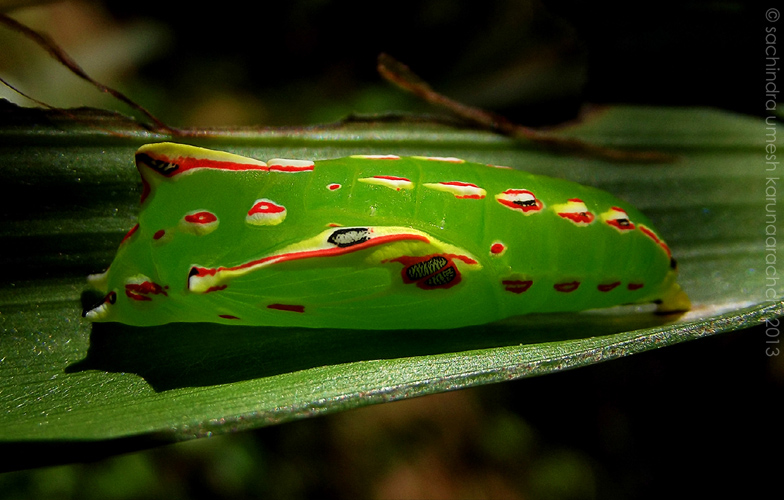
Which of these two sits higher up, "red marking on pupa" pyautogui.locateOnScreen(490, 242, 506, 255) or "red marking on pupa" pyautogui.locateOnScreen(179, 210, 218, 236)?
"red marking on pupa" pyautogui.locateOnScreen(179, 210, 218, 236)

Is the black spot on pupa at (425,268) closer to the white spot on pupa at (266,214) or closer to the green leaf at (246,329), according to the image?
the green leaf at (246,329)

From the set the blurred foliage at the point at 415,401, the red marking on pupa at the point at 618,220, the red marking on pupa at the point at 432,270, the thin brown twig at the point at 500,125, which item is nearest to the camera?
the red marking on pupa at the point at 432,270

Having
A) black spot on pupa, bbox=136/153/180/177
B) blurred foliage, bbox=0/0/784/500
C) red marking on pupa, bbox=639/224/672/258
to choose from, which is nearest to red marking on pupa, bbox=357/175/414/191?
black spot on pupa, bbox=136/153/180/177

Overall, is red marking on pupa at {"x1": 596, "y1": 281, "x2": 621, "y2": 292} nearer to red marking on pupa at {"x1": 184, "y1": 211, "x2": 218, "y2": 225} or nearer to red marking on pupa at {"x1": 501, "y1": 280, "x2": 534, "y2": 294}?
red marking on pupa at {"x1": 501, "y1": 280, "x2": 534, "y2": 294}

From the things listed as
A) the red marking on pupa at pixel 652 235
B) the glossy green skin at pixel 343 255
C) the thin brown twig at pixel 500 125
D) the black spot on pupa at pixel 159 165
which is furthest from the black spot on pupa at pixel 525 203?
the black spot on pupa at pixel 159 165

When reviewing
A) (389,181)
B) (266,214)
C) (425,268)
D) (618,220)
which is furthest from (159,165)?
(618,220)
